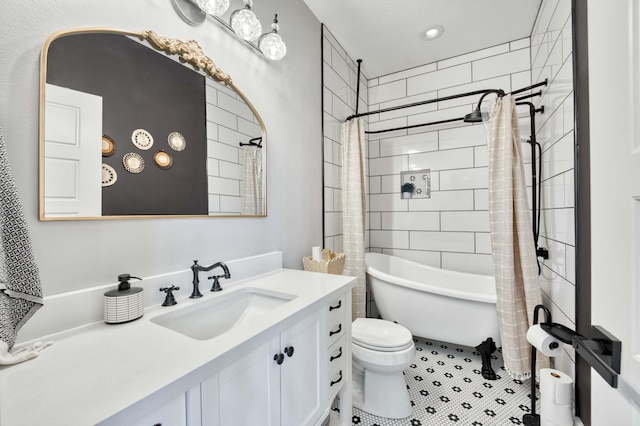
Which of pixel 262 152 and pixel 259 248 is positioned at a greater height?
pixel 262 152

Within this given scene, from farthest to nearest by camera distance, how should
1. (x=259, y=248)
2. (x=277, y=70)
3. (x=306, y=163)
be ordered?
(x=306, y=163), (x=277, y=70), (x=259, y=248)

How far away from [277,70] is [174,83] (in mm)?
712

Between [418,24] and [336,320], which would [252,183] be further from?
[418,24]

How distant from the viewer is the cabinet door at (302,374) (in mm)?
907

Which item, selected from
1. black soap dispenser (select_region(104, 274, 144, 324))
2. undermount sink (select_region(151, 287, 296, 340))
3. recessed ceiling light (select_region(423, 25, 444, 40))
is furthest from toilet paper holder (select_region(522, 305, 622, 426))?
recessed ceiling light (select_region(423, 25, 444, 40))

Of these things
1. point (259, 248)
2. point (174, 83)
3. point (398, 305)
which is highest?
point (174, 83)

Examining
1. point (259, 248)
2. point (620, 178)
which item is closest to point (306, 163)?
point (259, 248)

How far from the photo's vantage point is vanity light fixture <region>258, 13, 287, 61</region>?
56.4 inches

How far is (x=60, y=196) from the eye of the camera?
0.80m

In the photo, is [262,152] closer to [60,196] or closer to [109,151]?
[109,151]

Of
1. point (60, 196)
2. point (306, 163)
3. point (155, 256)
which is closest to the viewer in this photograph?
point (60, 196)

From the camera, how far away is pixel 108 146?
0.91 metres

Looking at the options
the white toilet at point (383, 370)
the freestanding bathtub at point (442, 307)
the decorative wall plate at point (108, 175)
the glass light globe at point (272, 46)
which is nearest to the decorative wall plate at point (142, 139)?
the decorative wall plate at point (108, 175)

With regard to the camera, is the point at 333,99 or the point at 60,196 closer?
the point at 60,196
